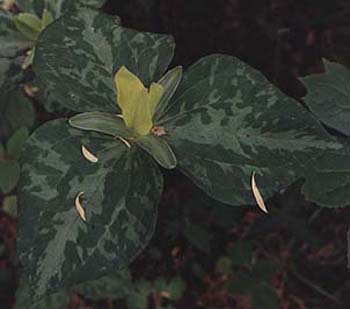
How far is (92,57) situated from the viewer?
2.75ft

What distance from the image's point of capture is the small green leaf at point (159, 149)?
29.9 inches

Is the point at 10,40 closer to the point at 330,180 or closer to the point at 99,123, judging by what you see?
the point at 99,123

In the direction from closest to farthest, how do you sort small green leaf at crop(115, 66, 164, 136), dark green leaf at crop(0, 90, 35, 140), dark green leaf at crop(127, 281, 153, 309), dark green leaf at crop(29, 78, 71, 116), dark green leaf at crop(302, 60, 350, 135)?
small green leaf at crop(115, 66, 164, 136)
dark green leaf at crop(302, 60, 350, 135)
dark green leaf at crop(29, 78, 71, 116)
dark green leaf at crop(0, 90, 35, 140)
dark green leaf at crop(127, 281, 153, 309)

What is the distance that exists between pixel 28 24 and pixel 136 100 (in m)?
0.23

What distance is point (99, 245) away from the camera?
2.55 feet

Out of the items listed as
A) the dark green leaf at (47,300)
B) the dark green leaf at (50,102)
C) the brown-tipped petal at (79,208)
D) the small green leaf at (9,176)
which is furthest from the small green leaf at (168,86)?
the small green leaf at (9,176)

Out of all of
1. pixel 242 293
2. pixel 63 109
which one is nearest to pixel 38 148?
Answer: pixel 63 109

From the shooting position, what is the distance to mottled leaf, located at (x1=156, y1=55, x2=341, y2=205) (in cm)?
77

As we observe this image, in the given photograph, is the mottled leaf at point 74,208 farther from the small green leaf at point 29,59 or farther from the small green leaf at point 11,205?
the small green leaf at point 11,205

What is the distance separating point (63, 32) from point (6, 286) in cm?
61

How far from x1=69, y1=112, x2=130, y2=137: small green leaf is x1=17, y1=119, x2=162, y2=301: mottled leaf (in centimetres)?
3

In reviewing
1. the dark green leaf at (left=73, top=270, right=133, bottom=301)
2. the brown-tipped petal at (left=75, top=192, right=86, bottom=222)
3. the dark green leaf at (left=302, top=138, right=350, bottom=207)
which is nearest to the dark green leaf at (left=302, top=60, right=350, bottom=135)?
the dark green leaf at (left=302, top=138, right=350, bottom=207)

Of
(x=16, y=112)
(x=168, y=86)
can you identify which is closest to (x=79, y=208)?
(x=168, y=86)

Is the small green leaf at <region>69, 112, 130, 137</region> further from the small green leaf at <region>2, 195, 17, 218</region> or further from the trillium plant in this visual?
the small green leaf at <region>2, 195, 17, 218</region>
